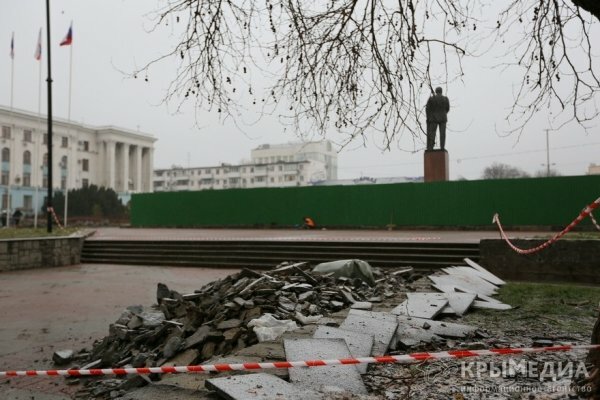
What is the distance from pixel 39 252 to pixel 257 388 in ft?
45.5

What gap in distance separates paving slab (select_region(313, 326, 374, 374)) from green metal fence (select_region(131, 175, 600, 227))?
1832 cm

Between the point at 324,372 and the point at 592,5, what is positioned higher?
the point at 592,5

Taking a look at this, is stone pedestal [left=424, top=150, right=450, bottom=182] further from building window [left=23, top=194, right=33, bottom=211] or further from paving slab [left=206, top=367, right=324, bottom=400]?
building window [left=23, top=194, right=33, bottom=211]

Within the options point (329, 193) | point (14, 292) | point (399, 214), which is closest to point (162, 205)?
point (329, 193)

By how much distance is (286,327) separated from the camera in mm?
5191

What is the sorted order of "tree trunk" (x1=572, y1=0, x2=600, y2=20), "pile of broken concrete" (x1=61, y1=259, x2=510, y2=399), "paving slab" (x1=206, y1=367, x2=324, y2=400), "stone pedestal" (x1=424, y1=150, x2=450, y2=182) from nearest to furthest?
1. "paving slab" (x1=206, y1=367, x2=324, y2=400)
2. "tree trunk" (x1=572, y1=0, x2=600, y2=20)
3. "pile of broken concrete" (x1=61, y1=259, x2=510, y2=399)
4. "stone pedestal" (x1=424, y1=150, x2=450, y2=182)

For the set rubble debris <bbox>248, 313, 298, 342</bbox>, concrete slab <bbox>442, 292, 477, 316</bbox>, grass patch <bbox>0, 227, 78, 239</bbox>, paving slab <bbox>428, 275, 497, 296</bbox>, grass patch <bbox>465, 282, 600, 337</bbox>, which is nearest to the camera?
rubble debris <bbox>248, 313, 298, 342</bbox>

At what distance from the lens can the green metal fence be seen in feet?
66.3

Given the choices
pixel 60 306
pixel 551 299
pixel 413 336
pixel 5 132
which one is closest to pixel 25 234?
pixel 60 306

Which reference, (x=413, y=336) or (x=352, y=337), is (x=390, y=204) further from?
(x=352, y=337)

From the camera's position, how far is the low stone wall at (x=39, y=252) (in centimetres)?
1375

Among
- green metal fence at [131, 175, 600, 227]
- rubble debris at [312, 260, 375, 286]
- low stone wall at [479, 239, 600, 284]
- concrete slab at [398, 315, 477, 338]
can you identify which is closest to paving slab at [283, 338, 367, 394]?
concrete slab at [398, 315, 477, 338]

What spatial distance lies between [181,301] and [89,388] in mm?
2265

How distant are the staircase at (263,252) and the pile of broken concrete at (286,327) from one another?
4.29m
